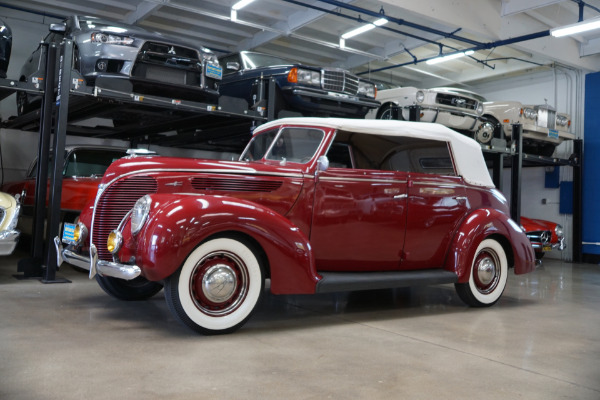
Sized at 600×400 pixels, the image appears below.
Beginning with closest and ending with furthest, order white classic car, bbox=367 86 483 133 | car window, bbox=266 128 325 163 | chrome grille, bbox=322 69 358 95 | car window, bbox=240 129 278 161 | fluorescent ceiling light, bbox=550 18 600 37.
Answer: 1. car window, bbox=266 128 325 163
2. car window, bbox=240 129 278 161
3. chrome grille, bbox=322 69 358 95
4. fluorescent ceiling light, bbox=550 18 600 37
5. white classic car, bbox=367 86 483 133

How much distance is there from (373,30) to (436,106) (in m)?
3.03

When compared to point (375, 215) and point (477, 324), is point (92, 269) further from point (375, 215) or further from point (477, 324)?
point (477, 324)

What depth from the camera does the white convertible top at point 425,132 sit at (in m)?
4.78

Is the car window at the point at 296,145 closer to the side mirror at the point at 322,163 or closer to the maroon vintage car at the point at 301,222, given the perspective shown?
the maroon vintage car at the point at 301,222

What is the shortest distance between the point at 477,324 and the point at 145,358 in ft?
9.05

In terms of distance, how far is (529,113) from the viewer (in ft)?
37.4

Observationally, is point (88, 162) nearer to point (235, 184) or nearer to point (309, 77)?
point (309, 77)

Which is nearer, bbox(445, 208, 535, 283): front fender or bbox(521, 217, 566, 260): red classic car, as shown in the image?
bbox(445, 208, 535, 283): front fender

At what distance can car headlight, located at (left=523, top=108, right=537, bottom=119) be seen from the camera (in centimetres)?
1132

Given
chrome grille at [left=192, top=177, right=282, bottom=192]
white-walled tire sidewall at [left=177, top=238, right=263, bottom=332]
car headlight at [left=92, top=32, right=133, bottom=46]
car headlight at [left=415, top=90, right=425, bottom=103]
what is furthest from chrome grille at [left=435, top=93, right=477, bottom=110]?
white-walled tire sidewall at [left=177, top=238, right=263, bottom=332]

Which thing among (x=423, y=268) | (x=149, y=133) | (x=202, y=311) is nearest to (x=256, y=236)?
(x=202, y=311)

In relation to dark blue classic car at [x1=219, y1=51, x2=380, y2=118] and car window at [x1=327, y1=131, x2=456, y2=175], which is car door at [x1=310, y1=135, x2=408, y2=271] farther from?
dark blue classic car at [x1=219, y1=51, x2=380, y2=118]

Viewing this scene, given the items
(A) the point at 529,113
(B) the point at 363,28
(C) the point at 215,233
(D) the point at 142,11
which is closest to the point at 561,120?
(A) the point at 529,113

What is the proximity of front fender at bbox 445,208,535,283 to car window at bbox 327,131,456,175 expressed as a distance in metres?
0.54
